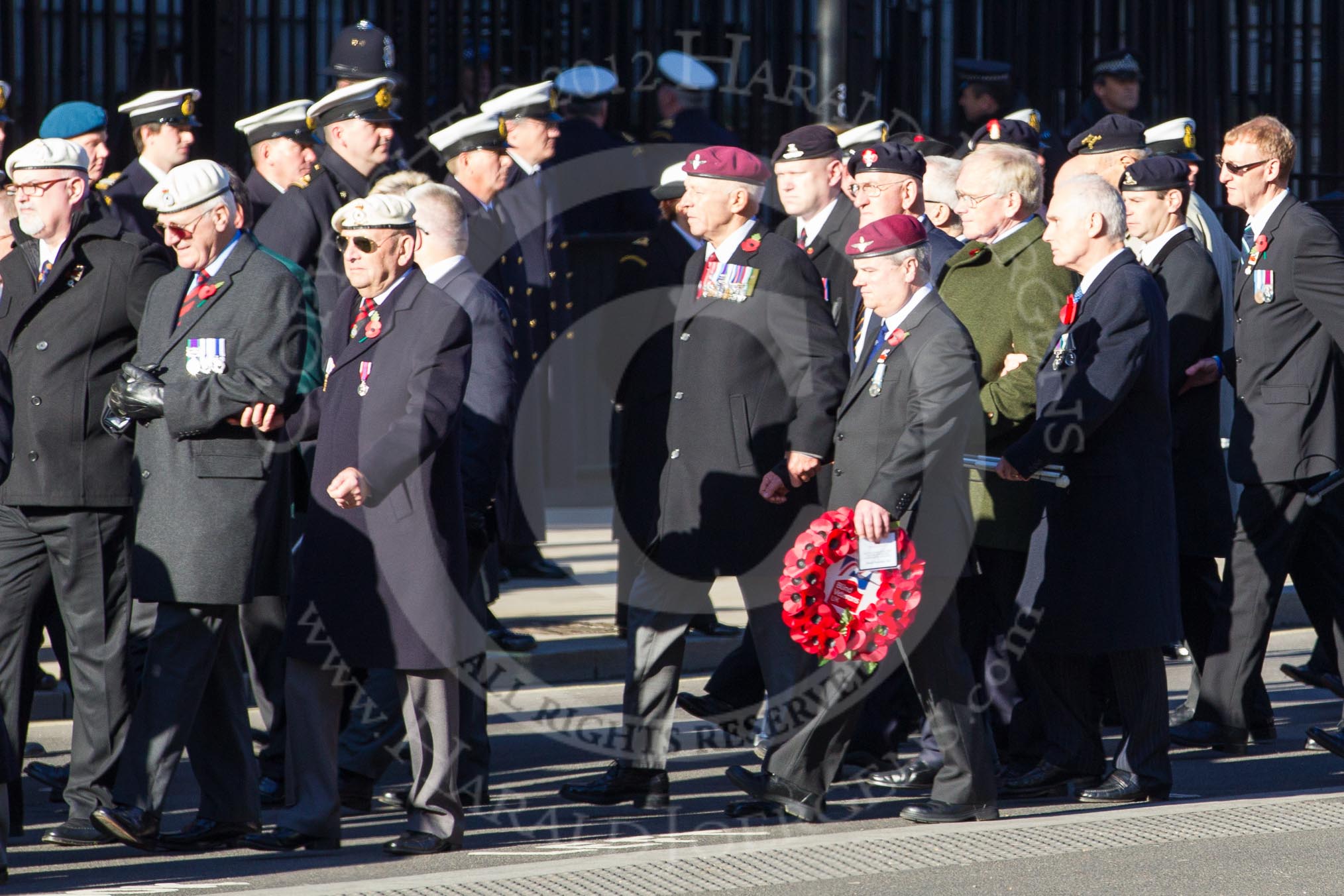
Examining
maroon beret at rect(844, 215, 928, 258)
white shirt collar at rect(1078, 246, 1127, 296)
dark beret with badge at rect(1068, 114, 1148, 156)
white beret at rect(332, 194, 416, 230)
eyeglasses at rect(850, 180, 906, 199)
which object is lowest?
white shirt collar at rect(1078, 246, 1127, 296)

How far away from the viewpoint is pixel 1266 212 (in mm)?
7273

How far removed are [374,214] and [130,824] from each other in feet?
5.75

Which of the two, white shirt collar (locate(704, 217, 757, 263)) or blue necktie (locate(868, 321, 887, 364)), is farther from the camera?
white shirt collar (locate(704, 217, 757, 263))

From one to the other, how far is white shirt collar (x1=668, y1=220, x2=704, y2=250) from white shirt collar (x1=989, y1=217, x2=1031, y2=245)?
1420 millimetres

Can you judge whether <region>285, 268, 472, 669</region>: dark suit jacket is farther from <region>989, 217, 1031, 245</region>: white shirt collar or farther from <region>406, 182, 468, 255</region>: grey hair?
<region>989, 217, 1031, 245</region>: white shirt collar

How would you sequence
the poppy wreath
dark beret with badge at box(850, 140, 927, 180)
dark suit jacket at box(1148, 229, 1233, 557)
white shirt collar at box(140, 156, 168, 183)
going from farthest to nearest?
1. white shirt collar at box(140, 156, 168, 183)
2. dark suit jacket at box(1148, 229, 1233, 557)
3. dark beret with badge at box(850, 140, 927, 180)
4. the poppy wreath

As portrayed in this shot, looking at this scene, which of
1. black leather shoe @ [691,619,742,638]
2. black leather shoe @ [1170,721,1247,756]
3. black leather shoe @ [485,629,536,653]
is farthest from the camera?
black leather shoe @ [691,619,742,638]

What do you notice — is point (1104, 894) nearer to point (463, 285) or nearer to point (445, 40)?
point (463, 285)

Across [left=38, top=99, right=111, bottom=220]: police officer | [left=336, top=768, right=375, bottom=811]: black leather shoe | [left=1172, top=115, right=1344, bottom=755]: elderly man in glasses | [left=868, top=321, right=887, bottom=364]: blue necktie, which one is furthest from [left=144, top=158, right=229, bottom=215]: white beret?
[left=1172, top=115, right=1344, bottom=755]: elderly man in glasses

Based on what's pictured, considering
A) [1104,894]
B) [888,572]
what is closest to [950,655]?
[888,572]

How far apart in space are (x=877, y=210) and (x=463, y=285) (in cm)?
145

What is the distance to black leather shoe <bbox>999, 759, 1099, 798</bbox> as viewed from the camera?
249 inches

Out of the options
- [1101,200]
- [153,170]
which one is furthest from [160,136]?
[1101,200]

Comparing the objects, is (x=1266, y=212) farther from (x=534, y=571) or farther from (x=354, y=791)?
(x=534, y=571)
